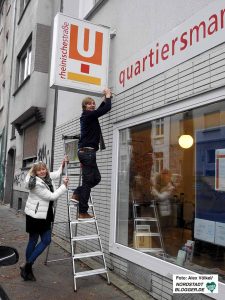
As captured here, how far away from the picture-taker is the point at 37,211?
527 centimetres

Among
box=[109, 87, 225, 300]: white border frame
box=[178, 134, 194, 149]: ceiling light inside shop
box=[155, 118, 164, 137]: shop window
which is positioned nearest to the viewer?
box=[109, 87, 225, 300]: white border frame

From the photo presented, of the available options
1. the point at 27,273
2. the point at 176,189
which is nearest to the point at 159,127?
the point at 176,189

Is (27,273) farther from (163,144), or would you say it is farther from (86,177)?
(163,144)

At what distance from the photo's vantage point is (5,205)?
15.6 m

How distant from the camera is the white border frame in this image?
3975mm

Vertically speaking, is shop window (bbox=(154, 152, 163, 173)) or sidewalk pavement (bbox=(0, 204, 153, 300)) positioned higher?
shop window (bbox=(154, 152, 163, 173))

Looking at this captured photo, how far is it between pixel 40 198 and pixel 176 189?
1986mm

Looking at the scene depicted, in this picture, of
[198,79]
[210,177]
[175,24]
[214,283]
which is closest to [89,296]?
[214,283]

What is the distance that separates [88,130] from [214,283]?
2.78 meters

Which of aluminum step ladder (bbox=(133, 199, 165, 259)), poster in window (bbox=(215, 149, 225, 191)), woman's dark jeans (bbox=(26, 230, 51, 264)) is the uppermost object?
poster in window (bbox=(215, 149, 225, 191))

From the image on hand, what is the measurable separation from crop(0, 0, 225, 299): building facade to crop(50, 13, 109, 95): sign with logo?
0.27 meters

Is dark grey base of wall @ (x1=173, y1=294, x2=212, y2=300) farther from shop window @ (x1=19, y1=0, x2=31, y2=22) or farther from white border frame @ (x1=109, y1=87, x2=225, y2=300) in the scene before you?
shop window @ (x1=19, y1=0, x2=31, y2=22)

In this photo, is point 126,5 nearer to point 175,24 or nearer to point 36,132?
point 175,24

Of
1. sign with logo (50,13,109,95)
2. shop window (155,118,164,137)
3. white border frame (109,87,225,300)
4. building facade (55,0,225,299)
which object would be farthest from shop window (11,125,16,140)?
shop window (155,118,164,137)
